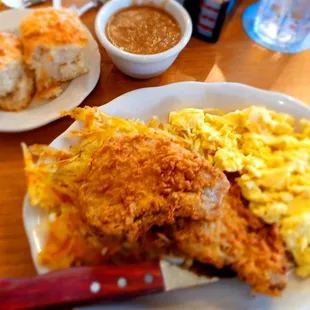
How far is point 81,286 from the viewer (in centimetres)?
99

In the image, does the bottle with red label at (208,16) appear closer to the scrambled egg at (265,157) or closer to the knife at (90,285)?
the scrambled egg at (265,157)

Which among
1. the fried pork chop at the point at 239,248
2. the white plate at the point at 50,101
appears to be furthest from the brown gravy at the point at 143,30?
the fried pork chop at the point at 239,248

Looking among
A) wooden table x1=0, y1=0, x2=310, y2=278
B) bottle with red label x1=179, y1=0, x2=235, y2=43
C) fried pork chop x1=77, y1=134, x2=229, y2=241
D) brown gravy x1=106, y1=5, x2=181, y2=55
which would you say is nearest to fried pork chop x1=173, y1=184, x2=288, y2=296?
fried pork chop x1=77, y1=134, x2=229, y2=241

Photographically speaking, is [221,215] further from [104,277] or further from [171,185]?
[104,277]

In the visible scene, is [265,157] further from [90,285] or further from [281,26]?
[281,26]

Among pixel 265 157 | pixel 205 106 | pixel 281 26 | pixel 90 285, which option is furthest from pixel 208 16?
pixel 90 285

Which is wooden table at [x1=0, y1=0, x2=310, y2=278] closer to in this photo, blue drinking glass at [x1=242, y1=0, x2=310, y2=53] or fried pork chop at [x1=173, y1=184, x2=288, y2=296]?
blue drinking glass at [x1=242, y1=0, x2=310, y2=53]

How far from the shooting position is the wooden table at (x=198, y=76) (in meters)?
1.38

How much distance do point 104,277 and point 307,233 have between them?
1.98 ft

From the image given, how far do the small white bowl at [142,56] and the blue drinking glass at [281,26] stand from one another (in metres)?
0.47

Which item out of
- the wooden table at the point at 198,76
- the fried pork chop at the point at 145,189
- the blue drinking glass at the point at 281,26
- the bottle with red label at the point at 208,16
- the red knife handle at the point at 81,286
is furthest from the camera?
the blue drinking glass at the point at 281,26

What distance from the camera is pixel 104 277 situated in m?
1.01

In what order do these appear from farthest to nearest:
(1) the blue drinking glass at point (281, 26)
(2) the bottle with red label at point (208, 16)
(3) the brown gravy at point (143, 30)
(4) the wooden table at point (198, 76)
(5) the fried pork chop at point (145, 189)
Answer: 1. (1) the blue drinking glass at point (281, 26)
2. (2) the bottle with red label at point (208, 16)
3. (3) the brown gravy at point (143, 30)
4. (4) the wooden table at point (198, 76)
5. (5) the fried pork chop at point (145, 189)

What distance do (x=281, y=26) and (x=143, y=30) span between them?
71cm
